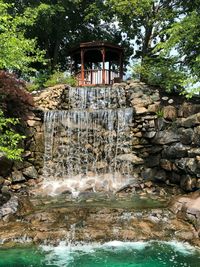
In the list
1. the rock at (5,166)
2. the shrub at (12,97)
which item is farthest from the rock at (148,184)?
the shrub at (12,97)

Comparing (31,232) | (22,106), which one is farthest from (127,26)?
(31,232)

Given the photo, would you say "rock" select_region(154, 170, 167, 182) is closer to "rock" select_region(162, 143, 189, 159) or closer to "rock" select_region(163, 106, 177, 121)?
"rock" select_region(162, 143, 189, 159)

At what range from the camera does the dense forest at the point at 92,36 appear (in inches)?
381

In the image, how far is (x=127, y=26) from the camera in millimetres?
23172

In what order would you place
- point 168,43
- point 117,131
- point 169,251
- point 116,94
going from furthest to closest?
point 116,94
point 117,131
point 168,43
point 169,251

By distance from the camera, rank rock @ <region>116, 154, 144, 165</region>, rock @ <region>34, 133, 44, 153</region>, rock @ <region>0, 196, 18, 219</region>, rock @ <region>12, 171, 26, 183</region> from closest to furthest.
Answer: rock @ <region>0, 196, 18, 219</region>
rock @ <region>12, 171, 26, 183</region>
rock @ <region>116, 154, 144, 165</region>
rock @ <region>34, 133, 44, 153</region>

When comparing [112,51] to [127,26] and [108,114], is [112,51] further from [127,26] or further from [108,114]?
[108,114]

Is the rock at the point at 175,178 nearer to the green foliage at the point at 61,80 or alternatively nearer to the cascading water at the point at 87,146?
the cascading water at the point at 87,146

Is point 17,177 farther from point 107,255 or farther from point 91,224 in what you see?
point 107,255

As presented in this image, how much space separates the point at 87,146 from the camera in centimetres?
1465

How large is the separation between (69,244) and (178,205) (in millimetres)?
3983

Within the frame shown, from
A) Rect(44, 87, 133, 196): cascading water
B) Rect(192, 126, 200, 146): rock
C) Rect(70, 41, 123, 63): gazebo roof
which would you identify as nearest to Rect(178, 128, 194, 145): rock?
Rect(192, 126, 200, 146): rock

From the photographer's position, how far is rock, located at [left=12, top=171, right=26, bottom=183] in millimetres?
13226

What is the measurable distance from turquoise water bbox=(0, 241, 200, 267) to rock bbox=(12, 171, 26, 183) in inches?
220
